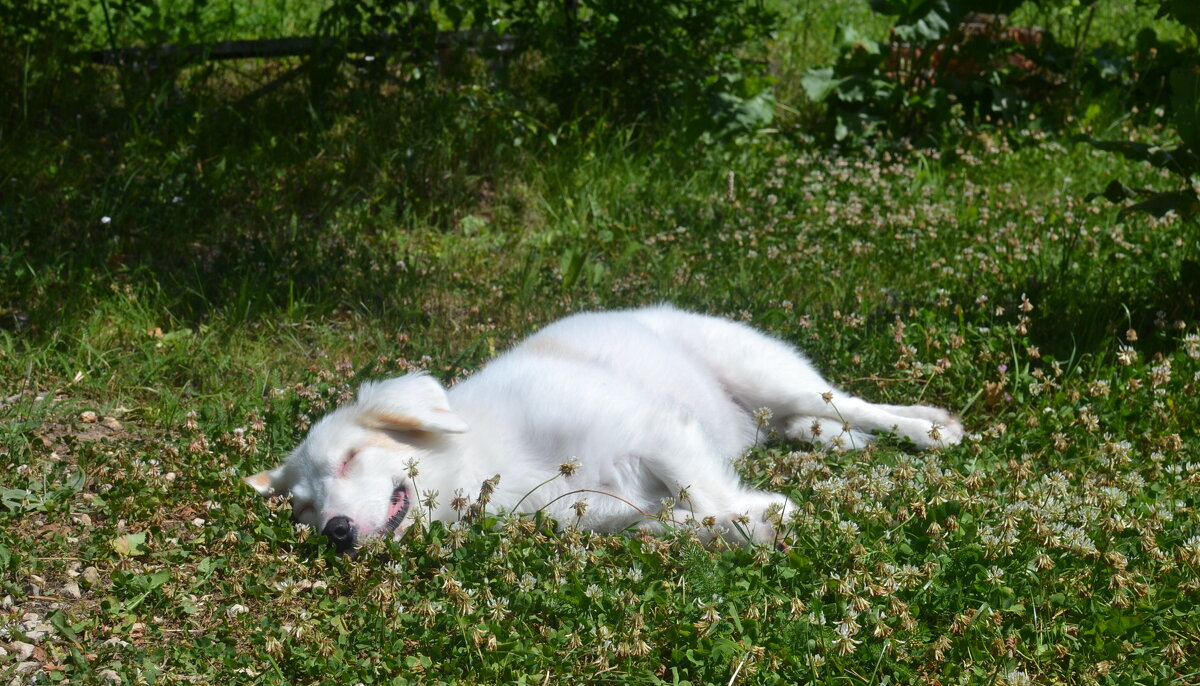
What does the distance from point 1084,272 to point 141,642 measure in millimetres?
4314

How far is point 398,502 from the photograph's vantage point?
3.68m

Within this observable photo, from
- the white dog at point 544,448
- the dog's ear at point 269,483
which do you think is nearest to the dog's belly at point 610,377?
the white dog at point 544,448

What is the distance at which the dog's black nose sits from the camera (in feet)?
11.6

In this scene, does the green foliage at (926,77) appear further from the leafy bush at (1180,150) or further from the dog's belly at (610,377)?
the dog's belly at (610,377)

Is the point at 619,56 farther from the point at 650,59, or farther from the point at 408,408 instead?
the point at 408,408

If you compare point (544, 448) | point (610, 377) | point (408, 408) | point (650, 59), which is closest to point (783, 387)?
point (610, 377)

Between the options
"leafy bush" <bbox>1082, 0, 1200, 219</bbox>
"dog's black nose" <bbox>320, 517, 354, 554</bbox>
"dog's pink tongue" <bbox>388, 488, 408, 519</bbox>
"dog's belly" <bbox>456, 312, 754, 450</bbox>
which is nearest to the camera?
"dog's black nose" <bbox>320, 517, 354, 554</bbox>

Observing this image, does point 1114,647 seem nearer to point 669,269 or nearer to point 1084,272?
point 1084,272

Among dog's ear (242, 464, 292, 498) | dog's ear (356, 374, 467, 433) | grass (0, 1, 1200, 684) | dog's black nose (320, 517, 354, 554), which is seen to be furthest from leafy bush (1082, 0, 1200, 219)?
dog's ear (242, 464, 292, 498)

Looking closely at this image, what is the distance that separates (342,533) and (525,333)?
2.09 m

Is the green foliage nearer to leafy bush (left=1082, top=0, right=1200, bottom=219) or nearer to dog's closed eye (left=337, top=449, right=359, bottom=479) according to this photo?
leafy bush (left=1082, top=0, right=1200, bottom=219)

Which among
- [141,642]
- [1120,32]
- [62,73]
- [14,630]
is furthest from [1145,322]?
[62,73]

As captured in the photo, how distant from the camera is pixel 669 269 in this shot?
5.99 metres

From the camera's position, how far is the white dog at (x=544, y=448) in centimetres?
364
